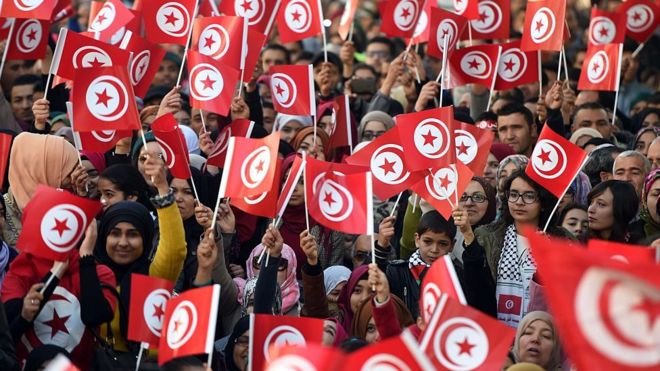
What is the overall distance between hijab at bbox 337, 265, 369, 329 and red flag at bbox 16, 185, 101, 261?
184 centimetres

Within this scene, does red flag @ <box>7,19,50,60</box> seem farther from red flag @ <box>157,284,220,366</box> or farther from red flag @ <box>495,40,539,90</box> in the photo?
red flag @ <box>157,284,220,366</box>

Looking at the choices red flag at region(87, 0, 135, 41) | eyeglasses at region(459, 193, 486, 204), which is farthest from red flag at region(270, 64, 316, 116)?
eyeglasses at region(459, 193, 486, 204)

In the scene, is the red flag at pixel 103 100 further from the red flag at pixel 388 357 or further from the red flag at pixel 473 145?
the red flag at pixel 388 357

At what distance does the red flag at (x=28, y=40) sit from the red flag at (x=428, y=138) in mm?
3288

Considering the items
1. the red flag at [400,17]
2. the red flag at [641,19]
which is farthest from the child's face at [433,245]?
the red flag at [641,19]

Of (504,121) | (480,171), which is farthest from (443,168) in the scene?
(504,121)

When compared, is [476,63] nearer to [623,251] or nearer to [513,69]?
[513,69]

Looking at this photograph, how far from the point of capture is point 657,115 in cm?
1215

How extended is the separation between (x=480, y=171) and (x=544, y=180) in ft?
1.95

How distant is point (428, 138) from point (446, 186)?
30 centimetres

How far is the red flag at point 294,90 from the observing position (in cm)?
1027

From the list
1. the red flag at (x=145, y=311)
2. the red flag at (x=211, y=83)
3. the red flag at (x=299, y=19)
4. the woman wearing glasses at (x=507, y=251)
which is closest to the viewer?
the red flag at (x=145, y=311)

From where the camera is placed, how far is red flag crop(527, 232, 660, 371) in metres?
5.25

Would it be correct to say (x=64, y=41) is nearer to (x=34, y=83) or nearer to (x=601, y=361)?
(x=34, y=83)
